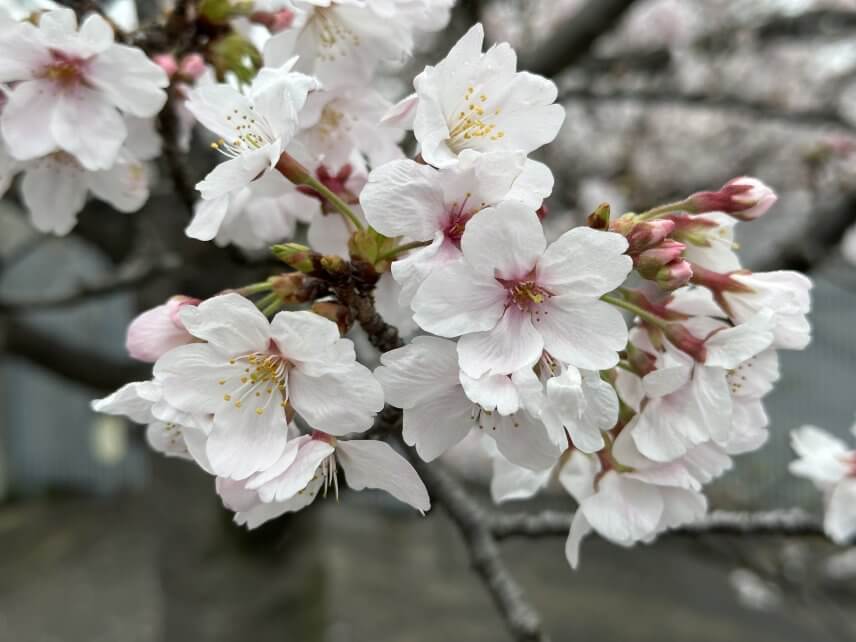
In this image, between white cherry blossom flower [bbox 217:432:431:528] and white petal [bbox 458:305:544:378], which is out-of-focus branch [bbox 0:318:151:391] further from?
white petal [bbox 458:305:544:378]

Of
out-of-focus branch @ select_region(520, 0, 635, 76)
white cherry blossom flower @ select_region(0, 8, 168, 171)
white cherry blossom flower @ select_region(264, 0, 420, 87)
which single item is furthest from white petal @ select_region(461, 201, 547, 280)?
out-of-focus branch @ select_region(520, 0, 635, 76)

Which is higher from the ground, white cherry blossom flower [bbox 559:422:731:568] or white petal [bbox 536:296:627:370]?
white petal [bbox 536:296:627:370]

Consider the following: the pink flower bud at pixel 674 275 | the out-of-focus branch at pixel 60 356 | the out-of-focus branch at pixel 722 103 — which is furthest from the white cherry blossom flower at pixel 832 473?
the out-of-focus branch at pixel 60 356

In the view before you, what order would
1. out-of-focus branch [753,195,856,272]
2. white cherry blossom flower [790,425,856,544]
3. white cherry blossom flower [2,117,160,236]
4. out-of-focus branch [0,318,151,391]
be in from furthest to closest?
1. out-of-focus branch [0,318,151,391]
2. out-of-focus branch [753,195,856,272]
3. white cherry blossom flower [790,425,856,544]
4. white cherry blossom flower [2,117,160,236]

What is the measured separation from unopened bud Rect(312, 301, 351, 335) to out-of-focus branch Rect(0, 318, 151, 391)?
231 centimetres

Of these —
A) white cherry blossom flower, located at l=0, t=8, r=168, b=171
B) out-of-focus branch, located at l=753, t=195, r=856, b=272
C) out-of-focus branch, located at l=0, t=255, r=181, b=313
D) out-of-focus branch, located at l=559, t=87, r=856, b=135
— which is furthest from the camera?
out-of-focus branch, located at l=559, t=87, r=856, b=135

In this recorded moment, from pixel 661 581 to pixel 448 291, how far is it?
24.8 feet

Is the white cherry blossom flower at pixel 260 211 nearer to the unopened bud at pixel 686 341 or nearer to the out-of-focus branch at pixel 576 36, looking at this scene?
the unopened bud at pixel 686 341

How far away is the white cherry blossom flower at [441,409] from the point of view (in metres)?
0.78

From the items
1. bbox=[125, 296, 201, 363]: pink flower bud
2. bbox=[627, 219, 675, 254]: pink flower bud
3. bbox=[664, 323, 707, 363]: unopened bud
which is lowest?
bbox=[125, 296, 201, 363]: pink flower bud

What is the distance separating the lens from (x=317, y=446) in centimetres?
79

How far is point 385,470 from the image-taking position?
2.67 ft

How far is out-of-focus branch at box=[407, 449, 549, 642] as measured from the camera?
1420mm

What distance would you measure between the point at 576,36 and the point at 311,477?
2030 mm
